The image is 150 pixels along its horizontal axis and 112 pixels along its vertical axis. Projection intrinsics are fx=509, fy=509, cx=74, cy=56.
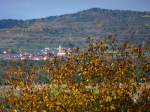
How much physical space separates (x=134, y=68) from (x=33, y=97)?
11.2 feet

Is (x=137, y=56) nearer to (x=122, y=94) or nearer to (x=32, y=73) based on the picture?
(x=122, y=94)

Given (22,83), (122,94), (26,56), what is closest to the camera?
(122,94)

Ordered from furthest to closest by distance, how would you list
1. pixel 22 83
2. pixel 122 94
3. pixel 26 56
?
pixel 26 56, pixel 22 83, pixel 122 94

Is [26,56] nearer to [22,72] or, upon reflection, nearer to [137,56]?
[22,72]

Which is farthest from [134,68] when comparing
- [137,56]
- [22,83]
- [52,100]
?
[22,83]

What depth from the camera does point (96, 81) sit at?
15953 mm

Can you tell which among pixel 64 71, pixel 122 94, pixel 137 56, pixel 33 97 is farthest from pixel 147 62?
pixel 33 97

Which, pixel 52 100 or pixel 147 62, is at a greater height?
pixel 147 62

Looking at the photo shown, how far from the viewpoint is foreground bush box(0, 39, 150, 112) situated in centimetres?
1559

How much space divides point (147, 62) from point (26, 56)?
192 inches

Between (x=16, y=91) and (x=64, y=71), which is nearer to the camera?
(x=64, y=71)

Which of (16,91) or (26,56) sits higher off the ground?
(26,56)

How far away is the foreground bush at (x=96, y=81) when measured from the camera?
51.2ft

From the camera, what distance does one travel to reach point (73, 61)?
16.5m
